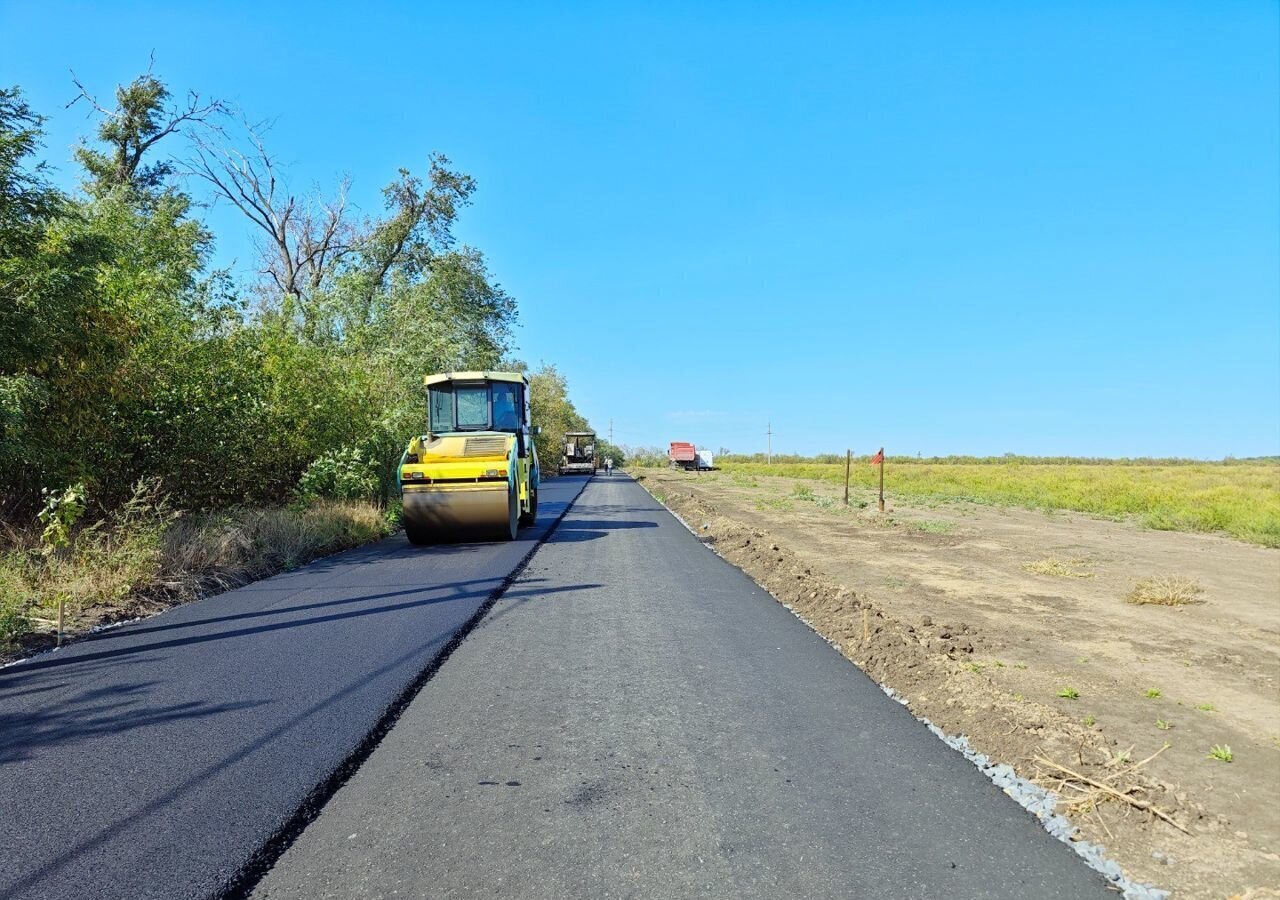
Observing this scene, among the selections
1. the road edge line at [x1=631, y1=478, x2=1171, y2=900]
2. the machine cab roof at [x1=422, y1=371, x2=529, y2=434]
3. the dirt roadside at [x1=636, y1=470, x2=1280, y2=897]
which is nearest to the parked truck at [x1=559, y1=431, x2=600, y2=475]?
the machine cab roof at [x1=422, y1=371, x2=529, y2=434]

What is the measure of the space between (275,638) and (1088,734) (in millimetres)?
6092

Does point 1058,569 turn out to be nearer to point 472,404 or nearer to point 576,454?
point 472,404

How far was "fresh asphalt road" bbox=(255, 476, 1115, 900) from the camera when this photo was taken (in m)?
2.99

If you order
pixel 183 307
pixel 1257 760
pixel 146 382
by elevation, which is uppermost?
pixel 183 307

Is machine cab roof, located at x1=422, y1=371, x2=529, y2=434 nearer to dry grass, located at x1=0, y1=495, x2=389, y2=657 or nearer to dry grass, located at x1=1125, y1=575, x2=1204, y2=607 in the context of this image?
dry grass, located at x1=0, y1=495, x2=389, y2=657

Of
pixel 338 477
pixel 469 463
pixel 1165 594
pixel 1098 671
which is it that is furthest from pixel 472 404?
pixel 1098 671

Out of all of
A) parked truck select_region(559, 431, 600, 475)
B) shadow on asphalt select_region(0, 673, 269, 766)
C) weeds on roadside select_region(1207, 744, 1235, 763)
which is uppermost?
parked truck select_region(559, 431, 600, 475)

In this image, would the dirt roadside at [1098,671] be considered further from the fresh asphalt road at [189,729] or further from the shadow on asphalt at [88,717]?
the shadow on asphalt at [88,717]

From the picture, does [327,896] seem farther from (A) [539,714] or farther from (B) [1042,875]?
(B) [1042,875]

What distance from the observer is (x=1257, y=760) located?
4379 mm

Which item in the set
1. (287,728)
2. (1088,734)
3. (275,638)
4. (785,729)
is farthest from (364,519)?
(1088,734)

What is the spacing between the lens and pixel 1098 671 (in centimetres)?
619

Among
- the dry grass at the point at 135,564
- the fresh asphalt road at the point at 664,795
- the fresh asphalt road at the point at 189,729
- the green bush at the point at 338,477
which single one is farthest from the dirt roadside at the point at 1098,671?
the green bush at the point at 338,477

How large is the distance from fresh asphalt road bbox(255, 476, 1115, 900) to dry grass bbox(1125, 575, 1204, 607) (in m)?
5.36
